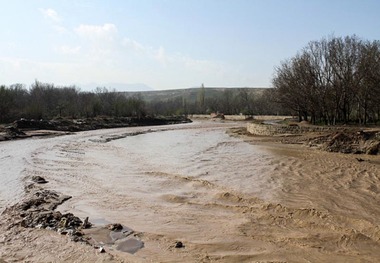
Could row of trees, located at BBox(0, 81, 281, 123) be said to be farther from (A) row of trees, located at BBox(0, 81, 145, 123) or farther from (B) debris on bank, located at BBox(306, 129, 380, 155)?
(B) debris on bank, located at BBox(306, 129, 380, 155)

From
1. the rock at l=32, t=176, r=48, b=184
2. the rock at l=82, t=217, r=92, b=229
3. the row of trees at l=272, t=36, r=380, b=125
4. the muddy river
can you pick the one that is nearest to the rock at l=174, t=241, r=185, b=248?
the muddy river

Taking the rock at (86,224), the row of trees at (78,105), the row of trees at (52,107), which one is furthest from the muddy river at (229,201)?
the row of trees at (78,105)

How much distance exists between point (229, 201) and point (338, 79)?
98.8 ft

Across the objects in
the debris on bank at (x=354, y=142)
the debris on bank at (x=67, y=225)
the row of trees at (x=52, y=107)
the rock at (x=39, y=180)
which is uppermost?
the row of trees at (x=52, y=107)

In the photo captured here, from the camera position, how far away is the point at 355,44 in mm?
38438

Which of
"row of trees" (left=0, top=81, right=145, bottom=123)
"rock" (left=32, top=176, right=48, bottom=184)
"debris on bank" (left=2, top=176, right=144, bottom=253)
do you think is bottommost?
"rock" (left=32, top=176, right=48, bottom=184)

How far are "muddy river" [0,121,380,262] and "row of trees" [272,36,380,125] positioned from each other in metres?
15.0

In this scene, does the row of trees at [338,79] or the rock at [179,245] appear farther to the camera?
the row of trees at [338,79]

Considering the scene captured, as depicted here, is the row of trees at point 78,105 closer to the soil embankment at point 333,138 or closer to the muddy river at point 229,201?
the soil embankment at point 333,138

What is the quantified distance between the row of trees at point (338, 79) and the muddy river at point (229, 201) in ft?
49.2

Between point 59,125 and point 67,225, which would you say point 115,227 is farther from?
point 59,125

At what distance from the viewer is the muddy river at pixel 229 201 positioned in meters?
8.49

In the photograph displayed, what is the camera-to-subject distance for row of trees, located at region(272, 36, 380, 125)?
35312 millimetres

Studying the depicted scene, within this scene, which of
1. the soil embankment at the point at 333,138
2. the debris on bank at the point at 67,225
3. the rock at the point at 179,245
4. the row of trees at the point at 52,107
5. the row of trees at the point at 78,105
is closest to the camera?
the rock at the point at 179,245
